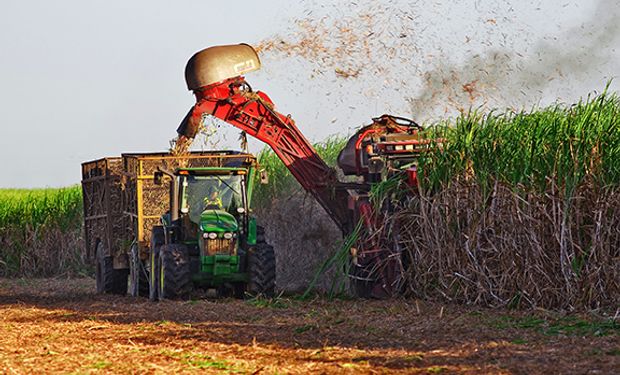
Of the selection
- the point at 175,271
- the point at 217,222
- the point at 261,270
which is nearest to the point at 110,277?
the point at 175,271

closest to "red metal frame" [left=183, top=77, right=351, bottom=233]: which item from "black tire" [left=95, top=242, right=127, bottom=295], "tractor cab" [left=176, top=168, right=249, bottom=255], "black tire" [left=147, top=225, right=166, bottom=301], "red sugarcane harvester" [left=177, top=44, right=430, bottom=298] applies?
"red sugarcane harvester" [left=177, top=44, right=430, bottom=298]

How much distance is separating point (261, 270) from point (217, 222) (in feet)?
3.05

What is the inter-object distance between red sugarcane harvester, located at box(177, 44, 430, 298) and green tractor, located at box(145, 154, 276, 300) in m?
0.94

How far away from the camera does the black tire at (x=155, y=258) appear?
16.2m

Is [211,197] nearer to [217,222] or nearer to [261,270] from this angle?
[217,222]

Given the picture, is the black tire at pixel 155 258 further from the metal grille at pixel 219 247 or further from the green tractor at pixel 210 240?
the metal grille at pixel 219 247

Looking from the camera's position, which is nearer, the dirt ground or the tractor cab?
the dirt ground

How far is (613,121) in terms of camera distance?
43.0ft

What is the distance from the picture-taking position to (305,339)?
1091 centimetres

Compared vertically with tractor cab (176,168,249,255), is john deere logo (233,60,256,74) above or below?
above

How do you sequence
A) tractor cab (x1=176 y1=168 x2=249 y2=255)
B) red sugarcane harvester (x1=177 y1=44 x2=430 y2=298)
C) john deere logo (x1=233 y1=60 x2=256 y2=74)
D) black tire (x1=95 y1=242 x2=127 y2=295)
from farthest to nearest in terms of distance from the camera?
black tire (x1=95 y1=242 x2=127 y2=295) → john deere logo (x1=233 y1=60 x2=256 y2=74) → tractor cab (x1=176 y1=168 x2=249 y2=255) → red sugarcane harvester (x1=177 y1=44 x2=430 y2=298)

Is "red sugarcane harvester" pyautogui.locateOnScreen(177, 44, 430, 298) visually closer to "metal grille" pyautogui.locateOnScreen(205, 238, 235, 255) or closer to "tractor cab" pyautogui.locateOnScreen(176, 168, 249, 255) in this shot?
"tractor cab" pyautogui.locateOnScreen(176, 168, 249, 255)

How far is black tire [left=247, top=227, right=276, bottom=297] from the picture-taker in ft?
50.4

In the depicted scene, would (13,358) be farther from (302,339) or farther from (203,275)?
(203,275)
